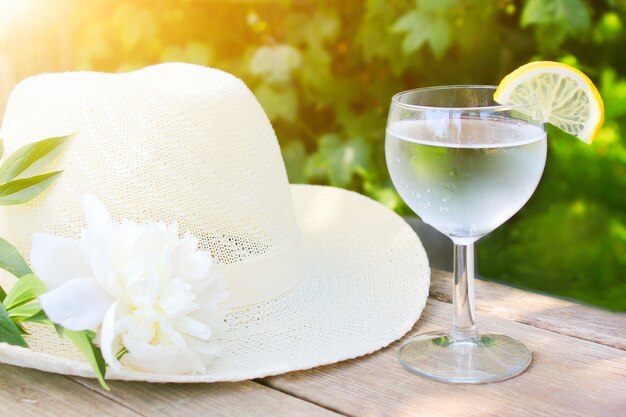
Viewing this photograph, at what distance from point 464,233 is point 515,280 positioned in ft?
4.80

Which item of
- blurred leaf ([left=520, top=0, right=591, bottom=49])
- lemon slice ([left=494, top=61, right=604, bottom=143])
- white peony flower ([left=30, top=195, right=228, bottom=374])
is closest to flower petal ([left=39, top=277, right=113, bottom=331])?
white peony flower ([left=30, top=195, right=228, bottom=374])

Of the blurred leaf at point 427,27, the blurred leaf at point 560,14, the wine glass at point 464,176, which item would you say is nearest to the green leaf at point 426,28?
the blurred leaf at point 427,27

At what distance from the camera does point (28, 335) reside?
0.90m

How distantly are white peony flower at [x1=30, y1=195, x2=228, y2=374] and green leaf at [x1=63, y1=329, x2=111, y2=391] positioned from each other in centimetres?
1

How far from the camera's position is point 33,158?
924 mm

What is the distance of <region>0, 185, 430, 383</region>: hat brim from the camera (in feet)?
2.72

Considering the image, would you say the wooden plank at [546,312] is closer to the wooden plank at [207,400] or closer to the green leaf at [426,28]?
the wooden plank at [207,400]

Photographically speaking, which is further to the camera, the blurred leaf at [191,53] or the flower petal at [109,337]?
the blurred leaf at [191,53]

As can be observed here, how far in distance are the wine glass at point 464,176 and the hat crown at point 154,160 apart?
23cm

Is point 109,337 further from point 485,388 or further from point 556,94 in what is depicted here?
point 556,94

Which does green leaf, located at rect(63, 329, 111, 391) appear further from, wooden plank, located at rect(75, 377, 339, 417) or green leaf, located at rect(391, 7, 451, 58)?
green leaf, located at rect(391, 7, 451, 58)

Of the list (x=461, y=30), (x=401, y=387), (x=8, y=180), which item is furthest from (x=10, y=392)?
(x=461, y=30)

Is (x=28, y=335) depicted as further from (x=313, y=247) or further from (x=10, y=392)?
(x=313, y=247)

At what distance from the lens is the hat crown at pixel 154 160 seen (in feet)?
3.12
